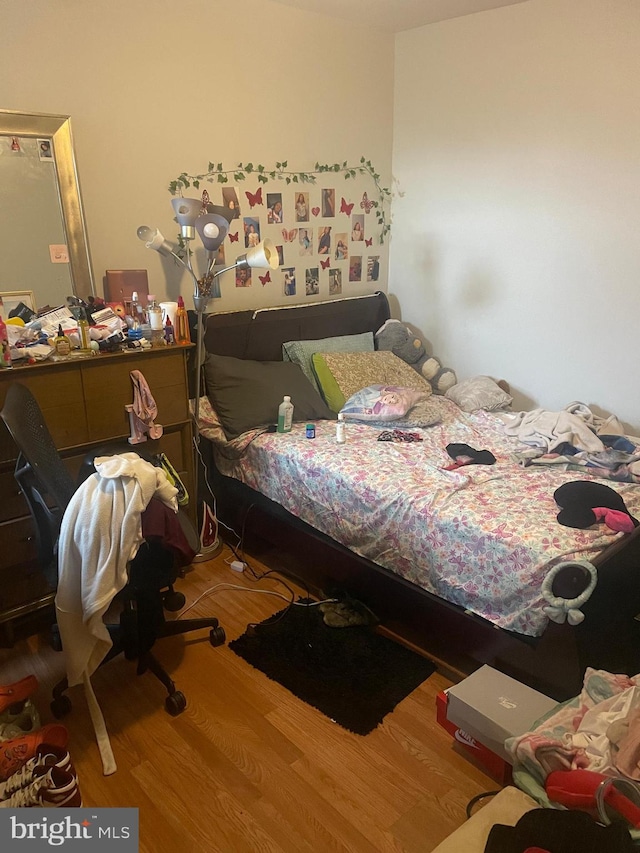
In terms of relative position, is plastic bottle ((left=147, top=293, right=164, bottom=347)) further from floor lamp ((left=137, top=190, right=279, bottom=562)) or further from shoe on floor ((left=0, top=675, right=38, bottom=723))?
shoe on floor ((left=0, top=675, right=38, bottom=723))

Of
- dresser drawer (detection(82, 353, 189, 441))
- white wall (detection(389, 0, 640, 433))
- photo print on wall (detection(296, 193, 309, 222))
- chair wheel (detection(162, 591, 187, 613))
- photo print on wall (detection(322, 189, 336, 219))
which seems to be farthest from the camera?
photo print on wall (detection(322, 189, 336, 219))

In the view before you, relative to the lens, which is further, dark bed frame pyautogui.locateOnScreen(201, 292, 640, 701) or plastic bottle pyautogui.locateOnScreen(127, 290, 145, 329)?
plastic bottle pyautogui.locateOnScreen(127, 290, 145, 329)

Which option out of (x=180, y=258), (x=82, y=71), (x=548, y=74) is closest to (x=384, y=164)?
(x=548, y=74)

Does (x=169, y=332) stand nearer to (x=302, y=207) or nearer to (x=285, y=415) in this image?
(x=285, y=415)

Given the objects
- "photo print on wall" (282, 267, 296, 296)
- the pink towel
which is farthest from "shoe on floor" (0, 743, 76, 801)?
"photo print on wall" (282, 267, 296, 296)

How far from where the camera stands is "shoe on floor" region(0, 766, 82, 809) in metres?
1.59

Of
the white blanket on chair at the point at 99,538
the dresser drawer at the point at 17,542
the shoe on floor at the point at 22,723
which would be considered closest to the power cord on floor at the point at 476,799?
the white blanket on chair at the point at 99,538

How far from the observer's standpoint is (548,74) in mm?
2996

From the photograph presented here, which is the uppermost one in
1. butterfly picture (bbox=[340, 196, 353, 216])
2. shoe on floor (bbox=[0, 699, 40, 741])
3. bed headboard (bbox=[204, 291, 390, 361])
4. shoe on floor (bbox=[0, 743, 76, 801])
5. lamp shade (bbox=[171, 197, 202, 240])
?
butterfly picture (bbox=[340, 196, 353, 216])

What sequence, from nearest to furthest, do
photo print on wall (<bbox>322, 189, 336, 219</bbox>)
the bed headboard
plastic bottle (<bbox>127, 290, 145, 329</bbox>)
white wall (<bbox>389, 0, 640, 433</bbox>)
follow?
1. plastic bottle (<bbox>127, 290, 145, 329</bbox>)
2. white wall (<bbox>389, 0, 640, 433</bbox>)
3. the bed headboard
4. photo print on wall (<bbox>322, 189, 336, 219</bbox>)

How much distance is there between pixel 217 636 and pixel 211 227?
1695 millimetres

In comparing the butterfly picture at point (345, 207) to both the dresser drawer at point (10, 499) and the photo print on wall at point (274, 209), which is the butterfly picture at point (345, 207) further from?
the dresser drawer at point (10, 499)

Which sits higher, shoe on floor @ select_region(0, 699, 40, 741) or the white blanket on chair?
the white blanket on chair

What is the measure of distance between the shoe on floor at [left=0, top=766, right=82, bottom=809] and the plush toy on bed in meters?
2.69
